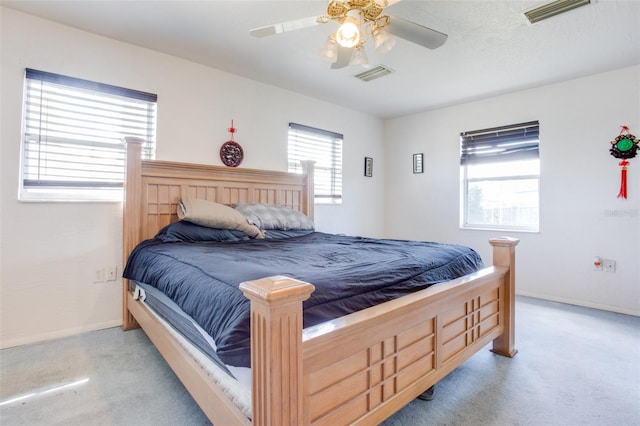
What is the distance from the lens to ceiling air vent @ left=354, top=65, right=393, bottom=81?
3.20 metres

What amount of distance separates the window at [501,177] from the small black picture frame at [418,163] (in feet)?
1.84

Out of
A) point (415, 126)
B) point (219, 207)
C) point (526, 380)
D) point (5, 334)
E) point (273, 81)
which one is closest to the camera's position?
point (526, 380)

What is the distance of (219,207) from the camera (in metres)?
2.65

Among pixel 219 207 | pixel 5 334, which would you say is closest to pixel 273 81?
pixel 219 207

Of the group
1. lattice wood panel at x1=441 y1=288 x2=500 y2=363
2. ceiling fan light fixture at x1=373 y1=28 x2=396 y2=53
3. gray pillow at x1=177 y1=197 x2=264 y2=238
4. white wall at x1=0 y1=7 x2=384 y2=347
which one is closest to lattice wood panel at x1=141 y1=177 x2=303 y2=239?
gray pillow at x1=177 y1=197 x2=264 y2=238

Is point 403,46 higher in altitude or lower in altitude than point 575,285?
higher

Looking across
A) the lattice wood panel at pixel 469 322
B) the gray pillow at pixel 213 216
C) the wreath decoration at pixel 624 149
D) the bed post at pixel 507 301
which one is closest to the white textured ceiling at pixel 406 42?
the wreath decoration at pixel 624 149

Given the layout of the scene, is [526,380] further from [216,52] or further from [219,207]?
[216,52]

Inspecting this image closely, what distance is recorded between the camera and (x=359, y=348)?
3.82 feet

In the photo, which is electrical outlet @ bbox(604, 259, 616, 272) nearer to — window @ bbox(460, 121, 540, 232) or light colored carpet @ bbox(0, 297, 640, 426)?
window @ bbox(460, 121, 540, 232)

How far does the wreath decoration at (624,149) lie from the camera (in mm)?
3039

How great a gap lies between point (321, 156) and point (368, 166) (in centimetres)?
91

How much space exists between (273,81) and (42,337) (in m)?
3.07

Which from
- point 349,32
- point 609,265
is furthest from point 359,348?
point 609,265
